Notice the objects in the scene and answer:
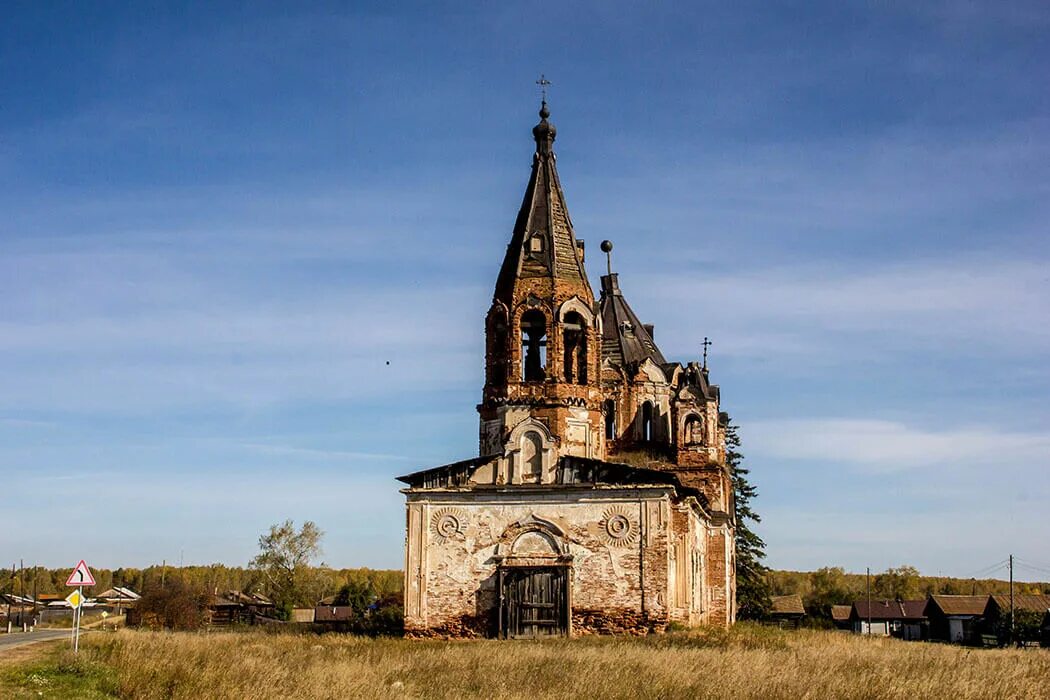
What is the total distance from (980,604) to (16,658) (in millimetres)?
61460

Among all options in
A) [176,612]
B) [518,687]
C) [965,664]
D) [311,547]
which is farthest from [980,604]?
[518,687]

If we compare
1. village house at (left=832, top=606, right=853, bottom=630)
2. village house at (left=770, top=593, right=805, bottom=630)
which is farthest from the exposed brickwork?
village house at (left=832, top=606, right=853, bottom=630)

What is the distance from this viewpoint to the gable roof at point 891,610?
242 feet

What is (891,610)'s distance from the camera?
74.8 metres

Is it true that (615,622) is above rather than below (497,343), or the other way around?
below

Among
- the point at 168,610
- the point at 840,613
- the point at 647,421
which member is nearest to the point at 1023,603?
the point at 840,613

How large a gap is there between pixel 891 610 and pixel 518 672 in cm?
6158

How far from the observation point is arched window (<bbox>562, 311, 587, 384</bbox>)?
31953 millimetres

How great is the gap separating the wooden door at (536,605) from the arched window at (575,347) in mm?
5807

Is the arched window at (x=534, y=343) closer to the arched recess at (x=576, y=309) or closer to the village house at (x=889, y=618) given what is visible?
the arched recess at (x=576, y=309)

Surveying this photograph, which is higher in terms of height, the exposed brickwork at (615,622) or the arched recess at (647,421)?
the arched recess at (647,421)

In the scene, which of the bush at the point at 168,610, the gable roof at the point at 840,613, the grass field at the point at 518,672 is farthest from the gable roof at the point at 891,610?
the grass field at the point at 518,672

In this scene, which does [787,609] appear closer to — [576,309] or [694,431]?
[694,431]

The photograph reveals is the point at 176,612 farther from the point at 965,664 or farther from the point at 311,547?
the point at 965,664
